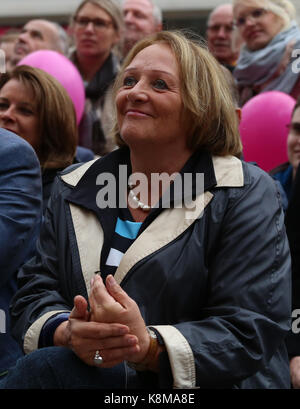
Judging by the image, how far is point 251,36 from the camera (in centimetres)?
511

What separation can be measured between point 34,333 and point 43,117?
150cm

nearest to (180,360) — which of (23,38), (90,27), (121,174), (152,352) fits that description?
(152,352)

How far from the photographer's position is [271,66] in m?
4.93

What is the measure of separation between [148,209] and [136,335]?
1.82 ft

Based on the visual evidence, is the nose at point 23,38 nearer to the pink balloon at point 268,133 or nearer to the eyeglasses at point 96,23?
the eyeglasses at point 96,23

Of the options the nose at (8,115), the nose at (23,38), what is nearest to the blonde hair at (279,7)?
the nose at (23,38)

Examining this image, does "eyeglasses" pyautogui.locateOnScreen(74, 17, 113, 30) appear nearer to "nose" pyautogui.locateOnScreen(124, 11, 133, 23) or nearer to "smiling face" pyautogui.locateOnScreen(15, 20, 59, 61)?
"smiling face" pyautogui.locateOnScreen(15, 20, 59, 61)

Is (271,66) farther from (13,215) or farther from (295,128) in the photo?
(13,215)

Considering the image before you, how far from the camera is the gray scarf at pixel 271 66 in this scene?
192 inches

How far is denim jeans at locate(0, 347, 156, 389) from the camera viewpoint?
7.04ft

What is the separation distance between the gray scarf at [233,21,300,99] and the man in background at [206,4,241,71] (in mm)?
847

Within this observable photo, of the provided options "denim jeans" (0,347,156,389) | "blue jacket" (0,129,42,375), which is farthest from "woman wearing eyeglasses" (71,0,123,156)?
"denim jeans" (0,347,156,389)

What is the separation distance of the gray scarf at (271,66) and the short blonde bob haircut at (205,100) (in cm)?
233

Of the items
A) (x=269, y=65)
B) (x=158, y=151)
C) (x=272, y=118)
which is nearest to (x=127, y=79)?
(x=158, y=151)
